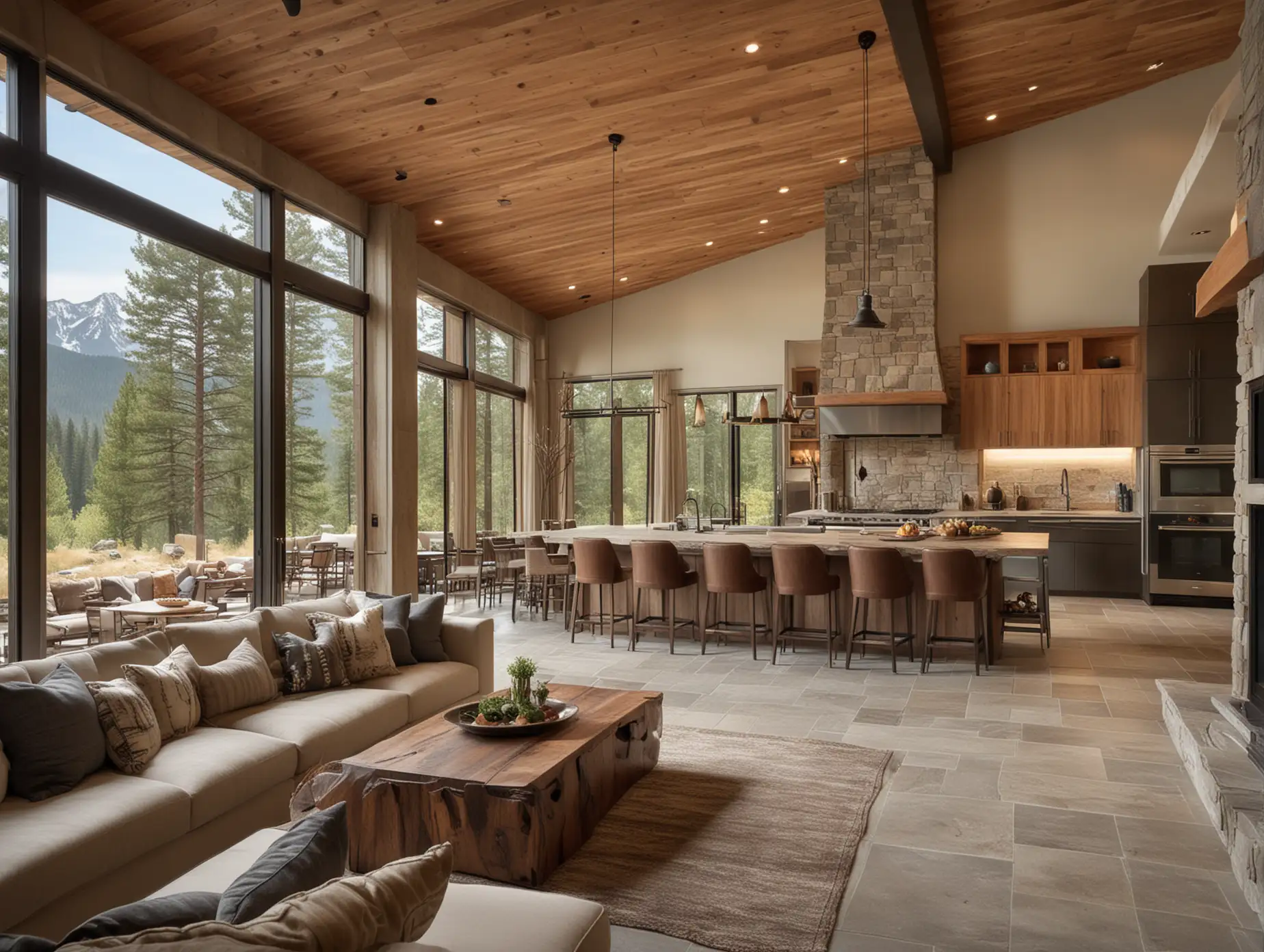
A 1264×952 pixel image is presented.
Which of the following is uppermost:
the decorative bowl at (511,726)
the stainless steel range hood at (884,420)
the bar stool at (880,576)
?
the stainless steel range hood at (884,420)

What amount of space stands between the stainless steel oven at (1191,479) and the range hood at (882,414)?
89.2 inches

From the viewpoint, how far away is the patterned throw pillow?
170 inches

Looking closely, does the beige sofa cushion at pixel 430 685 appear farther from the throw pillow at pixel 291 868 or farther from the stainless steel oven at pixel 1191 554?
the stainless steel oven at pixel 1191 554

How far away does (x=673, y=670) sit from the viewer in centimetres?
634

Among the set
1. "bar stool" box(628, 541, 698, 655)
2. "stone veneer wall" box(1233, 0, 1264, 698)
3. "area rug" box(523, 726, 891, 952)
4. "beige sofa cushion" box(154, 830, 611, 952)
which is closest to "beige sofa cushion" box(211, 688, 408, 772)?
"area rug" box(523, 726, 891, 952)

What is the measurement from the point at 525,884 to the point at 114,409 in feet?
12.8

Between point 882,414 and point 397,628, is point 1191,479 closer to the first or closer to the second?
point 882,414

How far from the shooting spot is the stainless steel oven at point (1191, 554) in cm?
903

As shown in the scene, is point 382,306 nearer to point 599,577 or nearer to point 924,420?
point 599,577

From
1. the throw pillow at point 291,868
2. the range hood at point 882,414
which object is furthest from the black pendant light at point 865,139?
the throw pillow at point 291,868

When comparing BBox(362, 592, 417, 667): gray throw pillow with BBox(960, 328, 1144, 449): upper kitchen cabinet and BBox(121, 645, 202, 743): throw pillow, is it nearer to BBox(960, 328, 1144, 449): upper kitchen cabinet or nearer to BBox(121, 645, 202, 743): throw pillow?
BBox(121, 645, 202, 743): throw pillow

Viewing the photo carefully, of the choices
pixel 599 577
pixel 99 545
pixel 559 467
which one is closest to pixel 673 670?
pixel 599 577

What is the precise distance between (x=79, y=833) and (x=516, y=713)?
148cm

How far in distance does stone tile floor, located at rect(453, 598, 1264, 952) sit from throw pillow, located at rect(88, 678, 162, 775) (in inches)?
69.9
